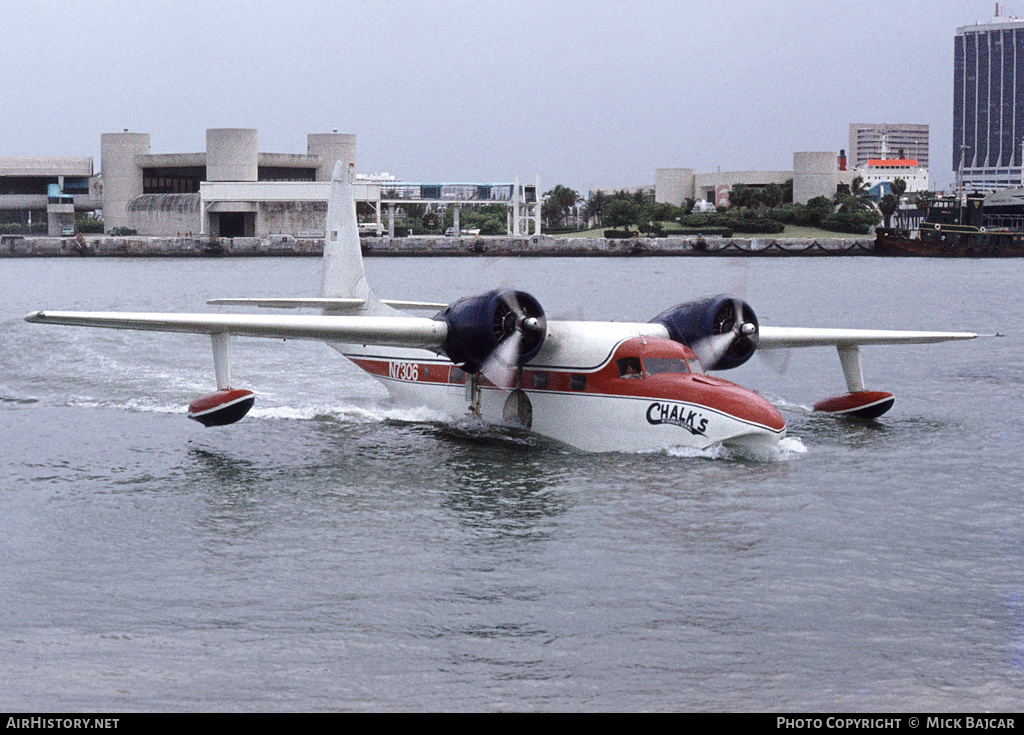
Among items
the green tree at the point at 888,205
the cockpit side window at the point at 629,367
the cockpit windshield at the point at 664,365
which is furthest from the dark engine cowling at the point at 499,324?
the green tree at the point at 888,205

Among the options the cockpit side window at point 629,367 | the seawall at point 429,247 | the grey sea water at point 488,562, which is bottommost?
the grey sea water at point 488,562

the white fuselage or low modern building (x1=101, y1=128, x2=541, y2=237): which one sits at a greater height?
low modern building (x1=101, y1=128, x2=541, y2=237)

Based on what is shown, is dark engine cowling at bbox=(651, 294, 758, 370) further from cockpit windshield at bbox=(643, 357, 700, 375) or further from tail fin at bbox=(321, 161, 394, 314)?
tail fin at bbox=(321, 161, 394, 314)

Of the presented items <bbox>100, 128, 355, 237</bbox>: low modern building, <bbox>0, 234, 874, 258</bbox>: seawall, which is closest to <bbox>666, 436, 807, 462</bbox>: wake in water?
<bbox>0, 234, 874, 258</bbox>: seawall

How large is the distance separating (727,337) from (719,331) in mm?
262

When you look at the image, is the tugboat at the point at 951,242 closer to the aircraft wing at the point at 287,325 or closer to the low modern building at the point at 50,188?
the low modern building at the point at 50,188

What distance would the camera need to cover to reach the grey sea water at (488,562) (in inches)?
536

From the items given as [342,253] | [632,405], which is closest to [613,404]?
[632,405]

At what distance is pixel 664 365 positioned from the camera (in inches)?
940

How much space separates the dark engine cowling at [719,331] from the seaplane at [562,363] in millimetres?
26

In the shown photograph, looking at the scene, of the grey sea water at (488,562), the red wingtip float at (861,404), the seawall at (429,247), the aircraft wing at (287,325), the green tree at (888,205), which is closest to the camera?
the grey sea water at (488,562)

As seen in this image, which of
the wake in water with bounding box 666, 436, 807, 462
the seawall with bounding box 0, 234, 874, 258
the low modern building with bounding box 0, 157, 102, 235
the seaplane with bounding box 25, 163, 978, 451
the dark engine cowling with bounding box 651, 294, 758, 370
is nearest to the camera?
the seaplane with bounding box 25, 163, 978, 451

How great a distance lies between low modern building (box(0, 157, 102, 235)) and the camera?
179250 millimetres

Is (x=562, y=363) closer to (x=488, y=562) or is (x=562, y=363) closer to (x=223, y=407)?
(x=488, y=562)
